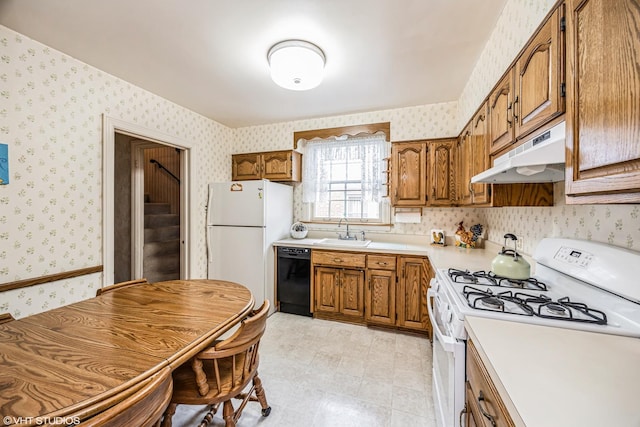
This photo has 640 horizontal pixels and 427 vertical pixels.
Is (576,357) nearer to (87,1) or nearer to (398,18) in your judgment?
(398,18)

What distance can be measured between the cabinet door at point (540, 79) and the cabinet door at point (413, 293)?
1.62 meters

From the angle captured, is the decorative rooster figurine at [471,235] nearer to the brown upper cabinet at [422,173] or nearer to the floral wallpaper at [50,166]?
the brown upper cabinet at [422,173]

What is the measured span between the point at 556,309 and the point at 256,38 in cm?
227

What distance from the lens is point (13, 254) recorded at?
1742 mm

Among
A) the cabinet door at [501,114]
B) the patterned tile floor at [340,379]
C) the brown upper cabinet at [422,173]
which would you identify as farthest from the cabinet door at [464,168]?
the patterned tile floor at [340,379]

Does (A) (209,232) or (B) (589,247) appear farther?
(A) (209,232)

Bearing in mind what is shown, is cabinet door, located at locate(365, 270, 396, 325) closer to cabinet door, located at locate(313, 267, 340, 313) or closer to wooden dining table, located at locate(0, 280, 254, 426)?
cabinet door, located at locate(313, 267, 340, 313)

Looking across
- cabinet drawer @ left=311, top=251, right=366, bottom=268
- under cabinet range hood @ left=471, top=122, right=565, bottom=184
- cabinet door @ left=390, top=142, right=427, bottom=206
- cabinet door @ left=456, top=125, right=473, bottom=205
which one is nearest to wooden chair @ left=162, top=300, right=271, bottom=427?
under cabinet range hood @ left=471, top=122, right=565, bottom=184

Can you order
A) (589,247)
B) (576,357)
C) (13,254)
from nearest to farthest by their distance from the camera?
(576,357) → (589,247) → (13,254)

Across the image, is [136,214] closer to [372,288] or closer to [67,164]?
[67,164]

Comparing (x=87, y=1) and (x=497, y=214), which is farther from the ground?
(x=87, y=1)

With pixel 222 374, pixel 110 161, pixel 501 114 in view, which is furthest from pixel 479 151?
pixel 110 161

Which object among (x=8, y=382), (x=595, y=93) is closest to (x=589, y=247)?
(x=595, y=93)

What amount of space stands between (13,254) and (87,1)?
1698mm
